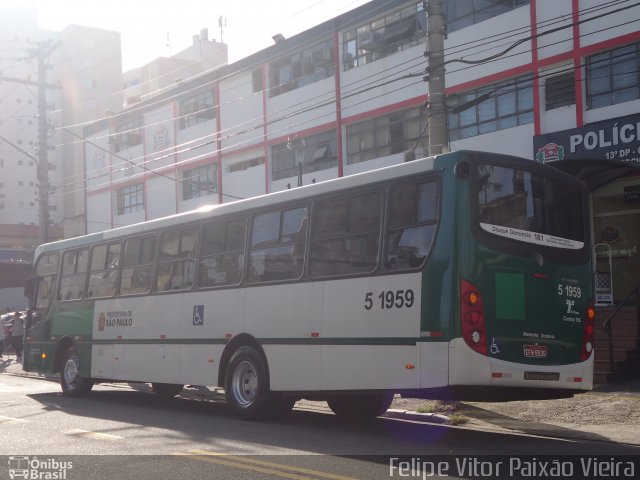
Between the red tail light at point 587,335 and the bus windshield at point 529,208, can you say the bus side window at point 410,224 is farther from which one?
the red tail light at point 587,335

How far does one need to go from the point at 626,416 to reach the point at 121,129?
38.0 meters

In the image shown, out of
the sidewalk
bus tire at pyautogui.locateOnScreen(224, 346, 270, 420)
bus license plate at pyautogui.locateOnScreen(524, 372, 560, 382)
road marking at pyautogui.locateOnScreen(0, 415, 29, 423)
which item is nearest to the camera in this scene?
bus license plate at pyautogui.locateOnScreen(524, 372, 560, 382)

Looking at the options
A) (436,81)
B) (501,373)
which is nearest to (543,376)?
(501,373)

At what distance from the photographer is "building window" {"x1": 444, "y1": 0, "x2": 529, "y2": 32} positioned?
23562 millimetres

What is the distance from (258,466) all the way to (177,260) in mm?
6136

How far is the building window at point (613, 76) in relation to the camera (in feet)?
66.2

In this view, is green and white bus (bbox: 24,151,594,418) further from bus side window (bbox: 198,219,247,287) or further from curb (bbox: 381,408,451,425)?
curb (bbox: 381,408,451,425)

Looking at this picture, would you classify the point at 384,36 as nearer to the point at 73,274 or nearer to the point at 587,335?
the point at 73,274

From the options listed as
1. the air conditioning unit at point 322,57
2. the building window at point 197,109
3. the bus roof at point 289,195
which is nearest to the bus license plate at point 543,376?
the bus roof at point 289,195

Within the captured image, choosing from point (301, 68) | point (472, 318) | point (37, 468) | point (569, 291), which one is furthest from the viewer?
point (301, 68)

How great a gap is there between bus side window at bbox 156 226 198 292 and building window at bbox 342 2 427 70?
15.1 metres

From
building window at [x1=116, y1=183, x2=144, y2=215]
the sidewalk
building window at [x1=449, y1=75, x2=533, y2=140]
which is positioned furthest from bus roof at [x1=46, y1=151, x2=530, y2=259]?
building window at [x1=116, y1=183, x2=144, y2=215]

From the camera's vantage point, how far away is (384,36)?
27.8 metres

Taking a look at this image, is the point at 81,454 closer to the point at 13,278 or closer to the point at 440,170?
the point at 440,170
